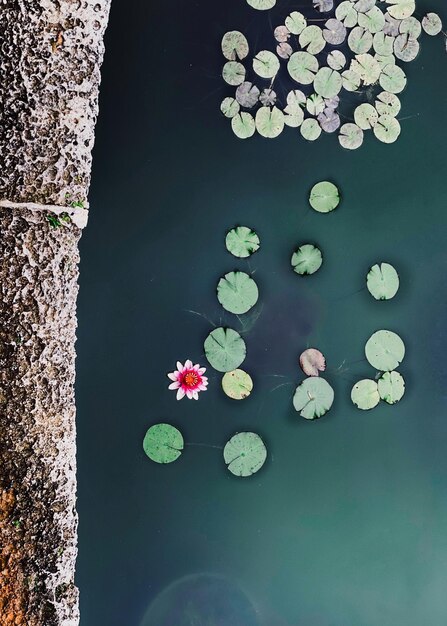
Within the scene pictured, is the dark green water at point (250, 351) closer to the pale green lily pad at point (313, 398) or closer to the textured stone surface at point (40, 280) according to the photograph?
the pale green lily pad at point (313, 398)

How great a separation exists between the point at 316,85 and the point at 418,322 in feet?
2.30

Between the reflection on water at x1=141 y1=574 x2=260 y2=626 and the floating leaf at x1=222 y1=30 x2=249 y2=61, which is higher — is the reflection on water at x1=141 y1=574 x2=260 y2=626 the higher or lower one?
the lower one

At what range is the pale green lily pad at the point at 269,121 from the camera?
163 centimetres

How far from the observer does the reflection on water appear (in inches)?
65.8

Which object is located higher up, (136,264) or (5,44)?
(5,44)

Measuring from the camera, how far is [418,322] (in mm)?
1726

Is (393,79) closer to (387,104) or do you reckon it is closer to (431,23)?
(387,104)

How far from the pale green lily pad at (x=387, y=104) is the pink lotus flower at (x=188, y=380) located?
85 cm

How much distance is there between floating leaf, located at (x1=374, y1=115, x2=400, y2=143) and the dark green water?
0.02 metres

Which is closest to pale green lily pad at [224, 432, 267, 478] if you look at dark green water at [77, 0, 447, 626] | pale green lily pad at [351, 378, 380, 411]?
dark green water at [77, 0, 447, 626]

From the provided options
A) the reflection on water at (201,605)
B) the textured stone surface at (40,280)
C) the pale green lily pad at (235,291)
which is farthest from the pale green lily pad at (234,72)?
the reflection on water at (201,605)

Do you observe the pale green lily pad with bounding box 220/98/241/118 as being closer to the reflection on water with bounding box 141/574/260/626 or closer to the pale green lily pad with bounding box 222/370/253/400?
the pale green lily pad with bounding box 222/370/253/400

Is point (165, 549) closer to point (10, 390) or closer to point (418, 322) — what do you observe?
point (10, 390)

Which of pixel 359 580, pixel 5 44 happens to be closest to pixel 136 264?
pixel 5 44
